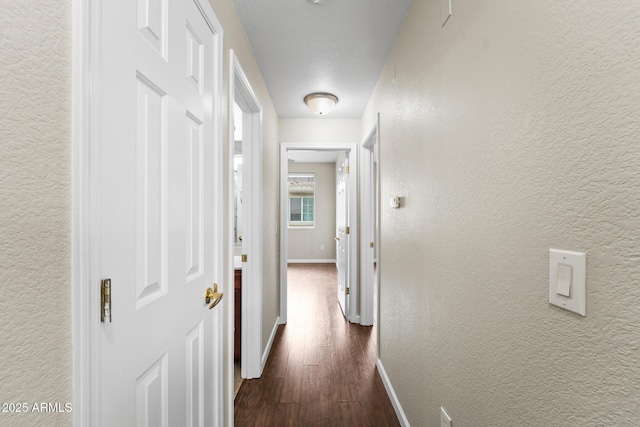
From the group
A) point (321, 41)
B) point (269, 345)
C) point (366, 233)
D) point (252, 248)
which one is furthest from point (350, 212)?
point (321, 41)

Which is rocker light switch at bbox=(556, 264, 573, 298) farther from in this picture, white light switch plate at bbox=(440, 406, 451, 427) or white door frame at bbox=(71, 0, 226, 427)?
white door frame at bbox=(71, 0, 226, 427)

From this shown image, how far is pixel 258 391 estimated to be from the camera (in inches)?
83.4

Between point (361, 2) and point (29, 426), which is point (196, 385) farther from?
point (361, 2)

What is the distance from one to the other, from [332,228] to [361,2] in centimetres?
608

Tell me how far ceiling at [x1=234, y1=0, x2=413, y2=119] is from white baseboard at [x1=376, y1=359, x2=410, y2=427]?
90.1 inches

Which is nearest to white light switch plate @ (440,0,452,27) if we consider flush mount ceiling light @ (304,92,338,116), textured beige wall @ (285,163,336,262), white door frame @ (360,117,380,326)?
flush mount ceiling light @ (304,92,338,116)

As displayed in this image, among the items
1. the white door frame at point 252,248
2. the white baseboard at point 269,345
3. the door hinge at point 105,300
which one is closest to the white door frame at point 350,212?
the white baseboard at point 269,345

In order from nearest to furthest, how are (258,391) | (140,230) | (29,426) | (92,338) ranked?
(29,426), (92,338), (140,230), (258,391)

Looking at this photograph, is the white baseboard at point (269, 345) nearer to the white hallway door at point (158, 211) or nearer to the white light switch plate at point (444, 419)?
the white hallway door at point (158, 211)

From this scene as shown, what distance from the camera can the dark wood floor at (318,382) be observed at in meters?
1.86

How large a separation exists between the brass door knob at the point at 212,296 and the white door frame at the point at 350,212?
6.61ft

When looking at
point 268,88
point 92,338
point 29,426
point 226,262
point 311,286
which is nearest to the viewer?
point 29,426

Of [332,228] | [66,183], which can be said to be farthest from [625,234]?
[332,228]

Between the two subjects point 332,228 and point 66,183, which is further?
point 332,228
